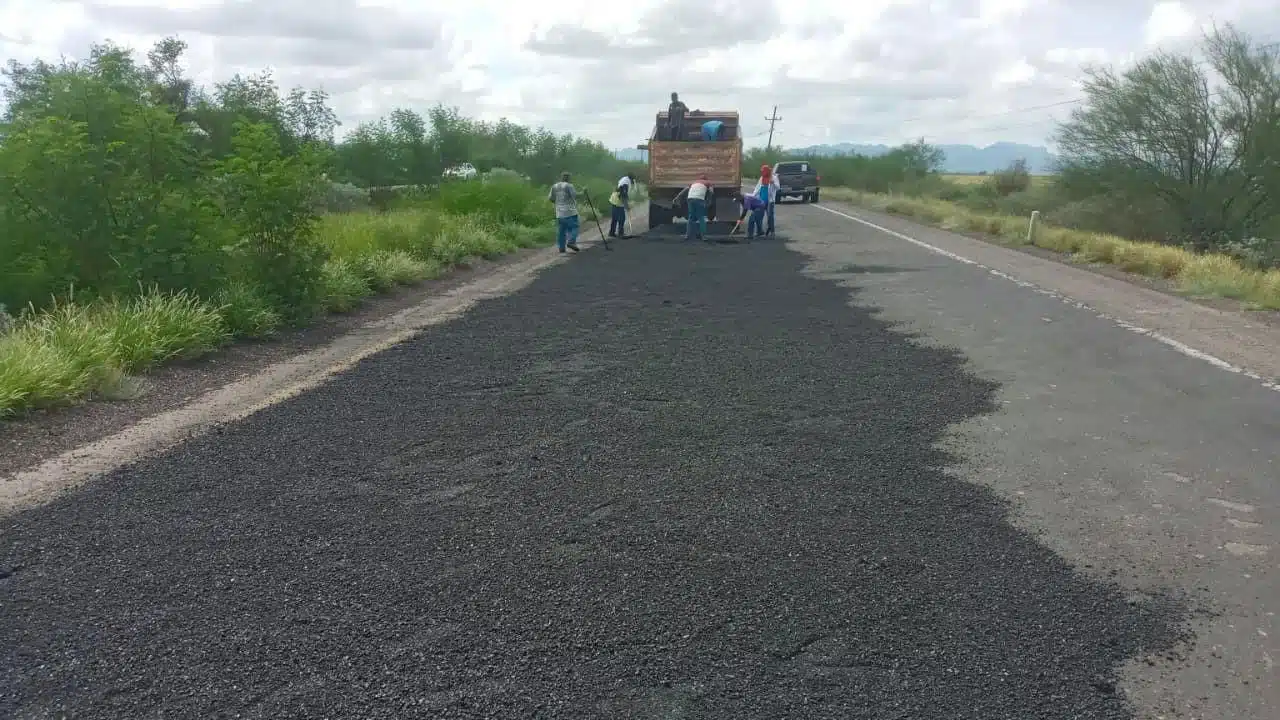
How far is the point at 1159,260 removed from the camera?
15.9 meters

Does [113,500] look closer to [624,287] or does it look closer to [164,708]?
[164,708]

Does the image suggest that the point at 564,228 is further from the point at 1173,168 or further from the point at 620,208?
the point at 1173,168

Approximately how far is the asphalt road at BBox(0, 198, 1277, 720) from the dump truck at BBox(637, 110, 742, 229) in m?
17.4

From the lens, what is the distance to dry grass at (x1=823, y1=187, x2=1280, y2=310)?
502 inches

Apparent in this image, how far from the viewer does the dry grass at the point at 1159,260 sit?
41.8 feet

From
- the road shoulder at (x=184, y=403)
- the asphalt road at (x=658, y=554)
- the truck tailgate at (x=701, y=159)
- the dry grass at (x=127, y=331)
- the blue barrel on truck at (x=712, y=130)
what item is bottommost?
the road shoulder at (x=184, y=403)

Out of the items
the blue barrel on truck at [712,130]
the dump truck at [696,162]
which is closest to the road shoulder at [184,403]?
the dump truck at [696,162]

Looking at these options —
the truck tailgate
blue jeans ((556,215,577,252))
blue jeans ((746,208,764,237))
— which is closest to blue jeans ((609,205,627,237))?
the truck tailgate

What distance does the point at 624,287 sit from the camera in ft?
46.2

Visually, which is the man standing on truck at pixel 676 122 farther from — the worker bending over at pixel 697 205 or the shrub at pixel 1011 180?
the shrub at pixel 1011 180

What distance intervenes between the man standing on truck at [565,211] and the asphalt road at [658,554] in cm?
1221

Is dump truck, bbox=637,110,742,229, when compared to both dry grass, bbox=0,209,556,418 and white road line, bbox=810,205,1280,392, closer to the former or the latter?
white road line, bbox=810,205,1280,392

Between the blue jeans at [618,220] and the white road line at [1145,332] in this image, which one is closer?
the white road line at [1145,332]

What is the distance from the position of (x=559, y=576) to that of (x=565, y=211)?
17.0m
